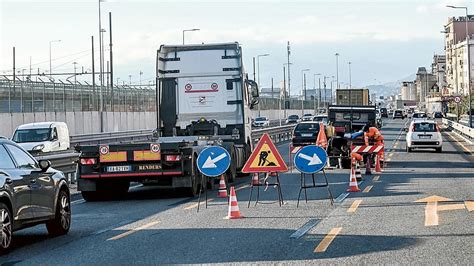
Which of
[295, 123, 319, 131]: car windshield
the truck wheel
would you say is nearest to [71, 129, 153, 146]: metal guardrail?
[295, 123, 319, 131]: car windshield

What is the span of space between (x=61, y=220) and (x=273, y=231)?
3288 mm

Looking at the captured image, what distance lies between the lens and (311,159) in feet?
62.8

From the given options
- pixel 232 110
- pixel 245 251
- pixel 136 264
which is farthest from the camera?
pixel 232 110

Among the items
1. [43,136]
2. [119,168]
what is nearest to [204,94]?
[119,168]

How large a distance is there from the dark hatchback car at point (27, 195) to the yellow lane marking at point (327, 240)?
13.2 feet

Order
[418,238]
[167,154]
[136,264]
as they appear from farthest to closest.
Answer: [167,154], [418,238], [136,264]

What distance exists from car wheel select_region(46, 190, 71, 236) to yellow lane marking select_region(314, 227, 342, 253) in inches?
163

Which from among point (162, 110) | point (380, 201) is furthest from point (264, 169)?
point (162, 110)

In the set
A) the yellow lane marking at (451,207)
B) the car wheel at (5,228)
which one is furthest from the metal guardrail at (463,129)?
the car wheel at (5,228)

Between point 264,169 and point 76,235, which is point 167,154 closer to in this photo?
point 264,169

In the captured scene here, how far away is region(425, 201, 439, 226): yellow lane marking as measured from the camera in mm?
15133

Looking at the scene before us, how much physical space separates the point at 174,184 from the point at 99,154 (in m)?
1.81

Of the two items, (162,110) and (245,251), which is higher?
(162,110)

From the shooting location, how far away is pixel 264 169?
1884 cm
